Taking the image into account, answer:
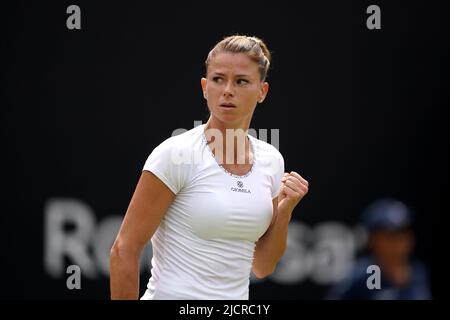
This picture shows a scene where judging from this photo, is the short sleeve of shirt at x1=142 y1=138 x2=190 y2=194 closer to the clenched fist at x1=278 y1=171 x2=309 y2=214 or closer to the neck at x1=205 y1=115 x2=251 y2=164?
the neck at x1=205 y1=115 x2=251 y2=164

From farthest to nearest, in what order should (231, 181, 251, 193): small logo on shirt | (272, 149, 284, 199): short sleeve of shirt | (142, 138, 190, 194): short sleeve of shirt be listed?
(272, 149, 284, 199): short sleeve of shirt → (231, 181, 251, 193): small logo on shirt → (142, 138, 190, 194): short sleeve of shirt

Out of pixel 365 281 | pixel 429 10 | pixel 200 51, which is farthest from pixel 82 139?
pixel 429 10

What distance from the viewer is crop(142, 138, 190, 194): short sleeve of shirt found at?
8.52 ft

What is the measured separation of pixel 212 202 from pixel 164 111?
2.13m

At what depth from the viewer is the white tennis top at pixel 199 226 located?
2.65 metres

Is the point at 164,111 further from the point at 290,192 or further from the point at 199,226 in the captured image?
the point at 199,226

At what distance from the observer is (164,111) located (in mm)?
4738

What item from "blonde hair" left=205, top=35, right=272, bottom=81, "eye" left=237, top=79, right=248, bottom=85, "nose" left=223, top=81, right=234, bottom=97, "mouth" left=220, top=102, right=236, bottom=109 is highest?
"blonde hair" left=205, top=35, right=272, bottom=81

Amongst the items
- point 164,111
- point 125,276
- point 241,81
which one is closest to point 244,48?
point 241,81

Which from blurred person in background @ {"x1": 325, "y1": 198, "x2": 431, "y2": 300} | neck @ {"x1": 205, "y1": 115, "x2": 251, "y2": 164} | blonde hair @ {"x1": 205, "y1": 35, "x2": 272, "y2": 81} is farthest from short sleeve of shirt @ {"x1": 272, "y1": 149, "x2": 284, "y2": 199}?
blurred person in background @ {"x1": 325, "y1": 198, "x2": 431, "y2": 300}

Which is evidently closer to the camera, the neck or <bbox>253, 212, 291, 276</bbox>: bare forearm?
the neck

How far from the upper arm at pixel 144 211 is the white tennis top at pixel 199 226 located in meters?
0.03

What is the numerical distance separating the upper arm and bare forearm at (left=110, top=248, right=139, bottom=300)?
1.5 inches
